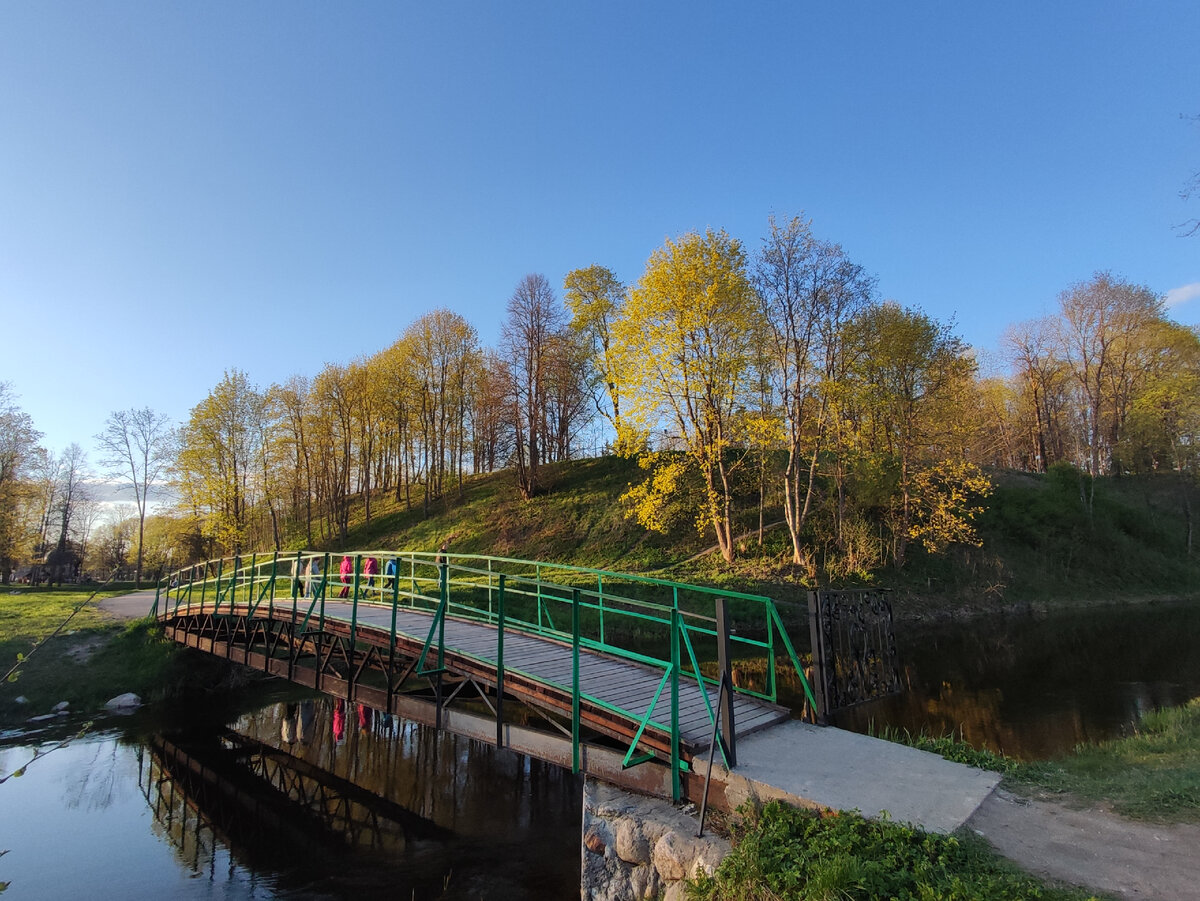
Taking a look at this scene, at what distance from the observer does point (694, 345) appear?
22.1 metres

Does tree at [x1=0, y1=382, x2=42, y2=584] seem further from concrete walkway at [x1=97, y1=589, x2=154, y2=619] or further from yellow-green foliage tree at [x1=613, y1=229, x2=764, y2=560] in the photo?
yellow-green foliage tree at [x1=613, y1=229, x2=764, y2=560]

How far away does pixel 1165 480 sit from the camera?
37.1 meters

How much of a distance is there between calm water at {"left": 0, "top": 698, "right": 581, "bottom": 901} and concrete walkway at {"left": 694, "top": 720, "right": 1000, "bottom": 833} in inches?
115

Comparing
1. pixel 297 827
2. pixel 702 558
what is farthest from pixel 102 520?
pixel 297 827

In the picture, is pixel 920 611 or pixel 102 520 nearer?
pixel 920 611

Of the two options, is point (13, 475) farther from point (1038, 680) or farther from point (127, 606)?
point (1038, 680)

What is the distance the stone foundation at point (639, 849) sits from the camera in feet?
16.8

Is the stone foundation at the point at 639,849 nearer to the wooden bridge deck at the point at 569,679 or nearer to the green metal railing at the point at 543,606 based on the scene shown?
the green metal railing at the point at 543,606

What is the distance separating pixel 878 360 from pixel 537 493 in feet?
62.3

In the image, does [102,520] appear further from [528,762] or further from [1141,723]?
[1141,723]

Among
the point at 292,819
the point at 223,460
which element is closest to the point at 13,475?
the point at 223,460

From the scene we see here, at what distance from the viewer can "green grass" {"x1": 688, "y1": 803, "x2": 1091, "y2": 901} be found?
382cm

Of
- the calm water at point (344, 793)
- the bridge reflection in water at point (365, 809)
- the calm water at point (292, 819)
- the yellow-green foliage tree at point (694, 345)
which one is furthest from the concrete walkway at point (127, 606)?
the yellow-green foliage tree at point (694, 345)

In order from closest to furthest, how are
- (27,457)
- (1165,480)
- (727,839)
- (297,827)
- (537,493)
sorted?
1. (727,839)
2. (297,827)
3. (27,457)
4. (537,493)
5. (1165,480)
